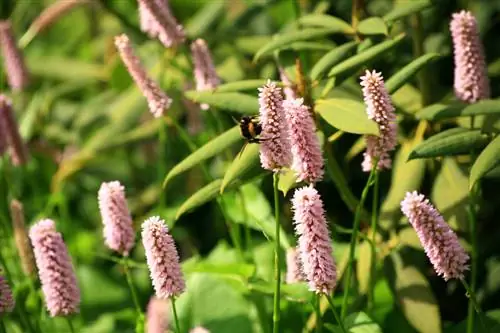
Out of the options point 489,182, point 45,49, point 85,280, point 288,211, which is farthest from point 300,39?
point 45,49

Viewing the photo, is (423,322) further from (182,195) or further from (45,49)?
(45,49)

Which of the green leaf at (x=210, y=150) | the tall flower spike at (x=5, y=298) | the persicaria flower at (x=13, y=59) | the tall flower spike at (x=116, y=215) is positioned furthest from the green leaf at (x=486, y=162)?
the persicaria flower at (x=13, y=59)

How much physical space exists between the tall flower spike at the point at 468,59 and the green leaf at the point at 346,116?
16 centimetres

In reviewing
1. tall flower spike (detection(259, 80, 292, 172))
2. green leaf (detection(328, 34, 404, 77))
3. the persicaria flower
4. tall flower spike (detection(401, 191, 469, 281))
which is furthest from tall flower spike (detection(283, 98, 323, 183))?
the persicaria flower

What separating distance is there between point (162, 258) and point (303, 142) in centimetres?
20

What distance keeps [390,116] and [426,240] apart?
17 centimetres

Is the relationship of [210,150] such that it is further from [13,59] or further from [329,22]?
[13,59]

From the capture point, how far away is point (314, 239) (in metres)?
1.07

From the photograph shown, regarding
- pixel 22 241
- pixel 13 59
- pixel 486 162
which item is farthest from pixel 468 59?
pixel 13 59

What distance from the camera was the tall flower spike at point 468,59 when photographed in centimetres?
134

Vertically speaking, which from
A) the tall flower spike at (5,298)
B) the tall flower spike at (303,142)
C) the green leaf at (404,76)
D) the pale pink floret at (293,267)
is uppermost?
the green leaf at (404,76)

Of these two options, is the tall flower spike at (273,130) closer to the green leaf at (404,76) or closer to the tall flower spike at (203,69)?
the green leaf at (404,76)

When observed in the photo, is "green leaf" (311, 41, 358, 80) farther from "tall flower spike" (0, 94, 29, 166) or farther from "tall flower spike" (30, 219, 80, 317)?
"tall flower spike" (0, 94, 29, 166)

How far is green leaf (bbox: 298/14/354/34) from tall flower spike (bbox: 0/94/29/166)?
1.64 ft
